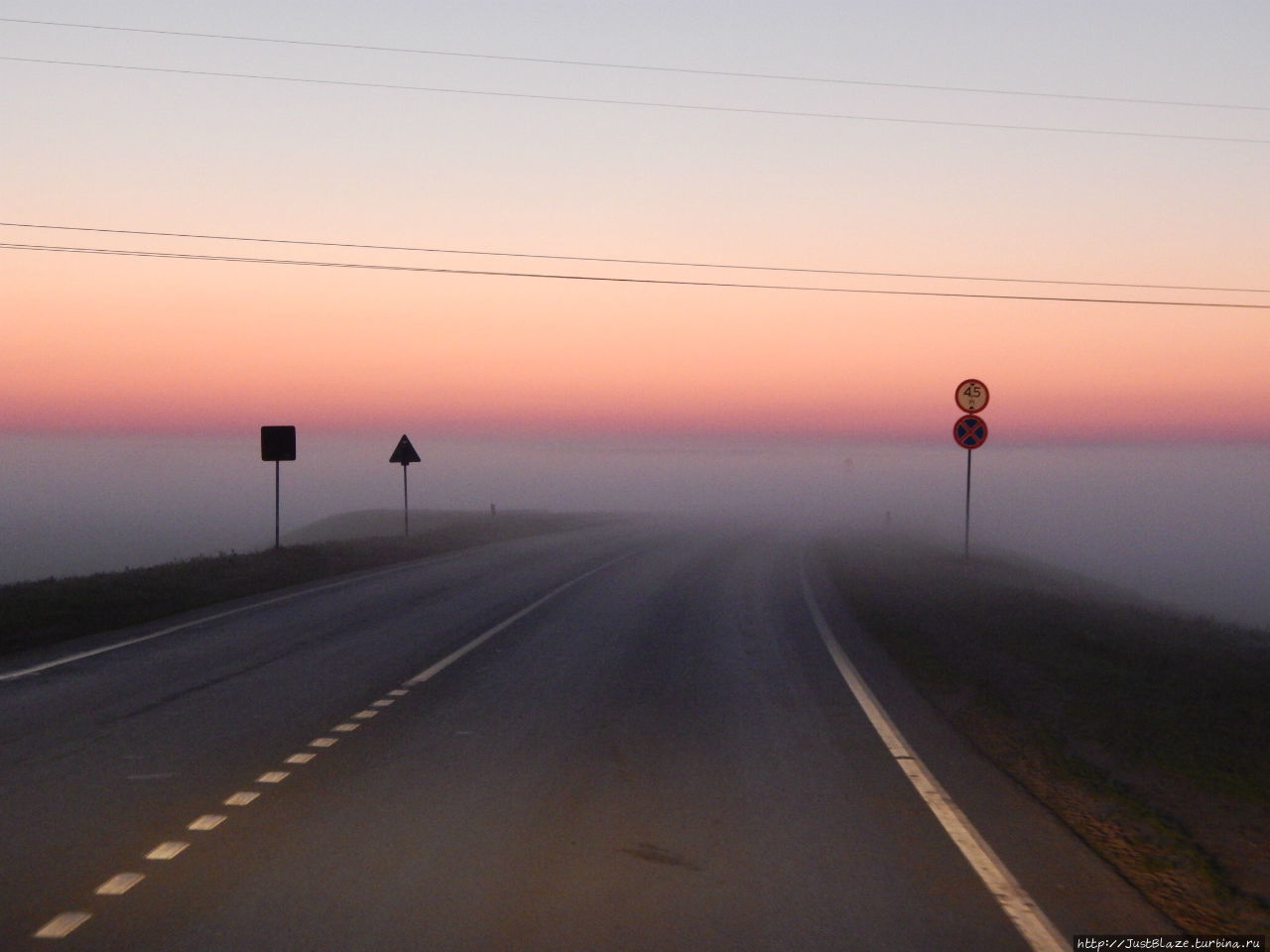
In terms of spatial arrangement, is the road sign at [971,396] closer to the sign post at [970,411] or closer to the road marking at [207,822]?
the sign post at [970,411]

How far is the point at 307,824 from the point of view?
6516mm

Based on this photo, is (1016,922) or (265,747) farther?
(265,747)

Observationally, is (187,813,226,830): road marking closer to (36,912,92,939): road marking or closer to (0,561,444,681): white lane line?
(36,912,92,939): road marking

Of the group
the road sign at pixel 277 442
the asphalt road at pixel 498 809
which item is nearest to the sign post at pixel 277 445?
the road sign at pixel 277 442

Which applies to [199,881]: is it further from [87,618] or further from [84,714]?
[87,618]

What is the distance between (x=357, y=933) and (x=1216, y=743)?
7.02 m

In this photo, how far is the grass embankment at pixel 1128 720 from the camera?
6.07m

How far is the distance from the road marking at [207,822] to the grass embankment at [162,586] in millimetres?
8962

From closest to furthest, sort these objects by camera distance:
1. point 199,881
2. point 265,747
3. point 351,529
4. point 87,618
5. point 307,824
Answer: point 199,881 < point 307,824 < point 265,747 < point 87,618 < point 351,529

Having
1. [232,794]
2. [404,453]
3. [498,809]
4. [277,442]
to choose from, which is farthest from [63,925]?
[404,453]

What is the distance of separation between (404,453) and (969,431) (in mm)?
18651

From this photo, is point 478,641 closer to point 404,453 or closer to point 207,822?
point 207,822

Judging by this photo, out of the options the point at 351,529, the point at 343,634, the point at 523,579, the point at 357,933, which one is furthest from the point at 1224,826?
the point at 351,529

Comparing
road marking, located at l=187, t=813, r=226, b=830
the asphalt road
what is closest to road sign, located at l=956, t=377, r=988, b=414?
the asphalt road
